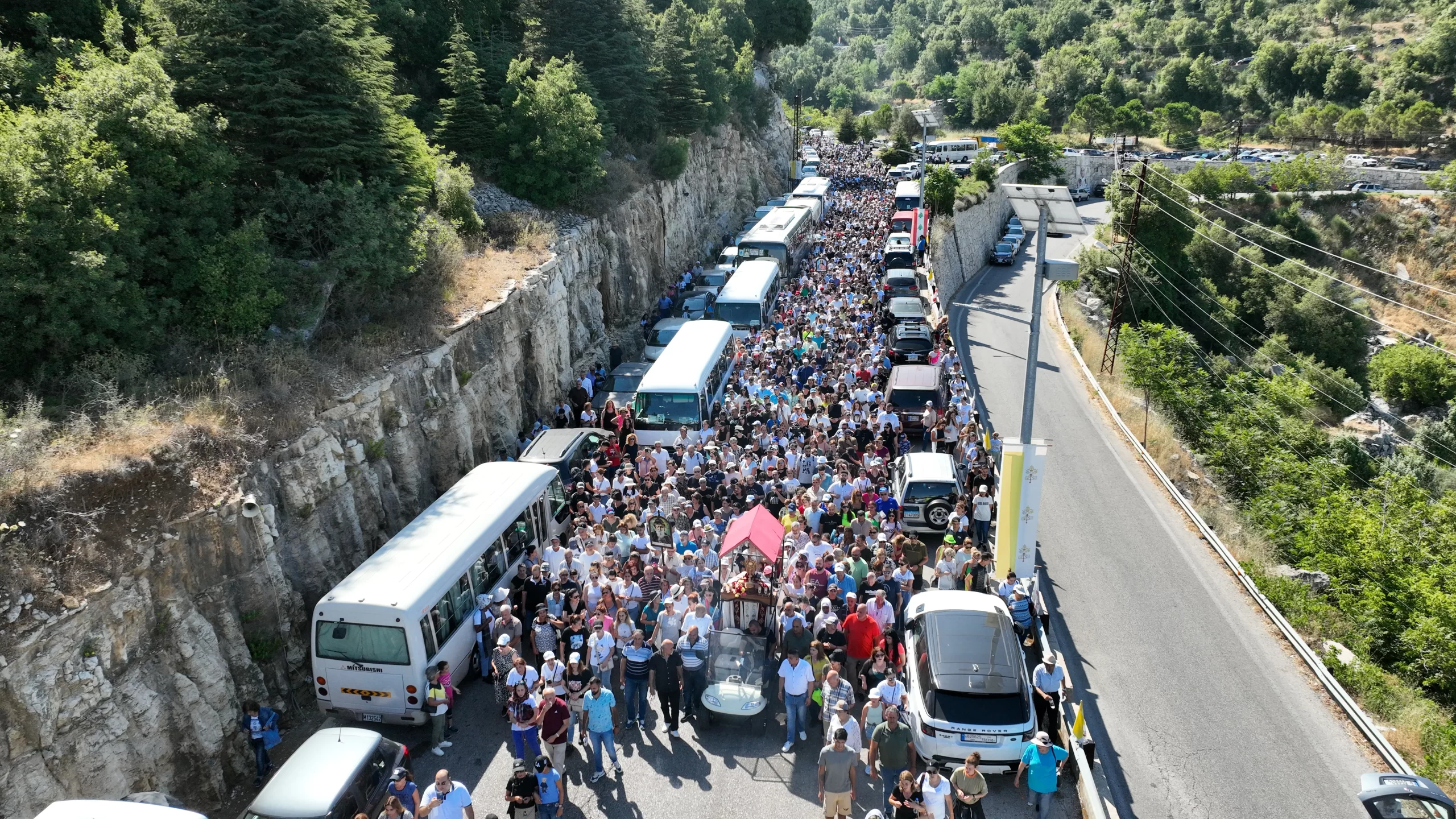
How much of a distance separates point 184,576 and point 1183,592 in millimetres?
16942

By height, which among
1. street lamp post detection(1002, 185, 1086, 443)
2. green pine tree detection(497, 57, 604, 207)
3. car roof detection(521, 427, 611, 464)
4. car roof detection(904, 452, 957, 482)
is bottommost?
car roof detection(904, 452, 957, 482)

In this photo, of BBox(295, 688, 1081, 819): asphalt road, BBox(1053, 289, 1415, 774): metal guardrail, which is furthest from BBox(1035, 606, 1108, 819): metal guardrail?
BBox(1053, 289, 1415, 774): metal guardrail

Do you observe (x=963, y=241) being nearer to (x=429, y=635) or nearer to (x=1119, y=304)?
(x=1119, y=304)

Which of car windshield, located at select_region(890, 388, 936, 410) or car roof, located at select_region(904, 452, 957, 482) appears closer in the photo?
car roof, located at select_region(904, 452, 957, 482)

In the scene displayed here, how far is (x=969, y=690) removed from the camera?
11.1 meters

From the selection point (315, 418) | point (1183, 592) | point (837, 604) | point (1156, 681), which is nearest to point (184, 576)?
point (315, 418)

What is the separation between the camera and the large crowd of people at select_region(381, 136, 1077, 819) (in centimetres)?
1090

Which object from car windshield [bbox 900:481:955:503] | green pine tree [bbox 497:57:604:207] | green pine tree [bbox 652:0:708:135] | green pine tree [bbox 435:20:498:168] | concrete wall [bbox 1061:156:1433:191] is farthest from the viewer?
concrete wall [bbox 1061:156:1433:191]

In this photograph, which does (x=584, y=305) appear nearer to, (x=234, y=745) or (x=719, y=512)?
(x=719, y=512)

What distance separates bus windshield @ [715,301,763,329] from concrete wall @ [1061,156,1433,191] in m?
57.5

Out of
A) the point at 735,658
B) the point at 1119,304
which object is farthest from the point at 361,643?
the point at 1119,304

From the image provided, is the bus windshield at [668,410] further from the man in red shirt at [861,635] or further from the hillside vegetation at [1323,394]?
the hillside vegetation at [1323,394]

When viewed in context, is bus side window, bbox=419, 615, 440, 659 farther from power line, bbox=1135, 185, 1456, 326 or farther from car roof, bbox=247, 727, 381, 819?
power line, bbox=1135, 185, 1456, 326

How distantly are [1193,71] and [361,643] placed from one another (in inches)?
4788
